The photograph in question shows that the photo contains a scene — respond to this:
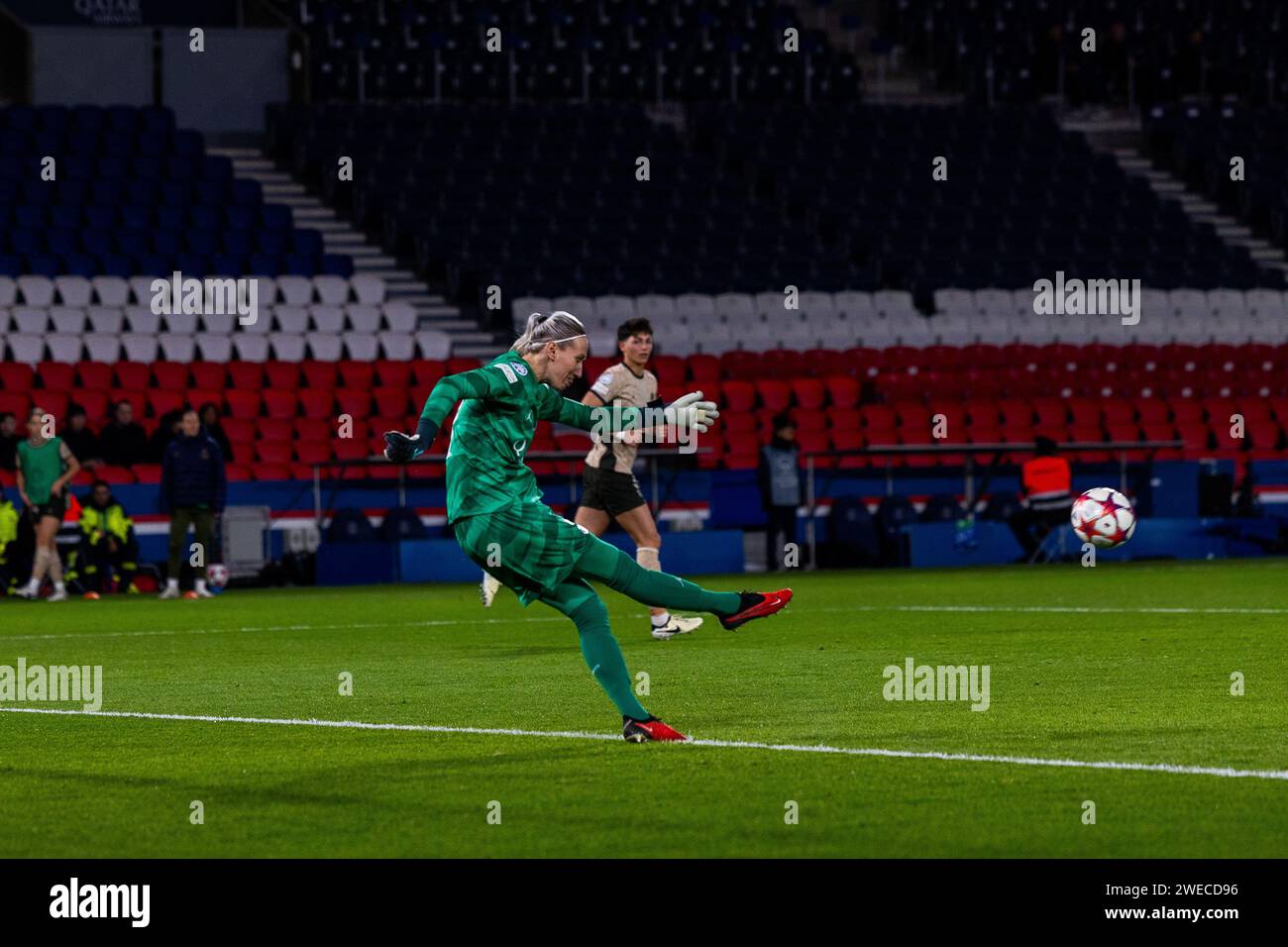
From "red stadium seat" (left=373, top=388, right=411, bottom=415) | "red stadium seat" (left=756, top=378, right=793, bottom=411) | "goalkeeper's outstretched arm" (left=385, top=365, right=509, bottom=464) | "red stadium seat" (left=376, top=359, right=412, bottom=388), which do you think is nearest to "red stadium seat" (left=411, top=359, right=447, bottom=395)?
"red stadium seat" (left=376, top=359, right=412, bottom=388)

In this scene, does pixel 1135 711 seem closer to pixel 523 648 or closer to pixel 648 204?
pixel 523 648

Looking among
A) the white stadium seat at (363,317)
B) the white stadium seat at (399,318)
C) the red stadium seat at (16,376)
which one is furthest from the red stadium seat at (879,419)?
the red stadium seat at (16,376)

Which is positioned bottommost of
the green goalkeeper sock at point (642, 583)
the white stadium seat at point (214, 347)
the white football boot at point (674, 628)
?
the white football boot at point (674, 628)

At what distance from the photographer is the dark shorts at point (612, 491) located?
626 inches

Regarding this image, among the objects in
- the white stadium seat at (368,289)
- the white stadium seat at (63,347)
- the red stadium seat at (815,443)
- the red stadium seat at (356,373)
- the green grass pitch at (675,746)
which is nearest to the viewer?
the green grass pitch at (675,746)

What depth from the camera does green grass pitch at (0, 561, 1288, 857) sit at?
274 inches

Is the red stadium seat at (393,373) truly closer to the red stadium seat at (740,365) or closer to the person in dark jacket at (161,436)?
the person in dark jacket at (161,436)

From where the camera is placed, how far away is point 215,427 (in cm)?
2711

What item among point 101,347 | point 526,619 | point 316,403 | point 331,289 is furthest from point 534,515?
point 331,289

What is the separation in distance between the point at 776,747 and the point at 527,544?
1.36 meters

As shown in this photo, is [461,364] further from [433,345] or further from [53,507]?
[53,507]

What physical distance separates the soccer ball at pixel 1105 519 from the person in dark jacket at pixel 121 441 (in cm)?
1353

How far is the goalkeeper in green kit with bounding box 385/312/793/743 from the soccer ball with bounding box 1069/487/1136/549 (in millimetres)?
8387

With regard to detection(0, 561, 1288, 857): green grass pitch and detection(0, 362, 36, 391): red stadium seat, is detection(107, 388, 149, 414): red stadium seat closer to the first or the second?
detection(0, 362, 36, 391): red stadium seat
